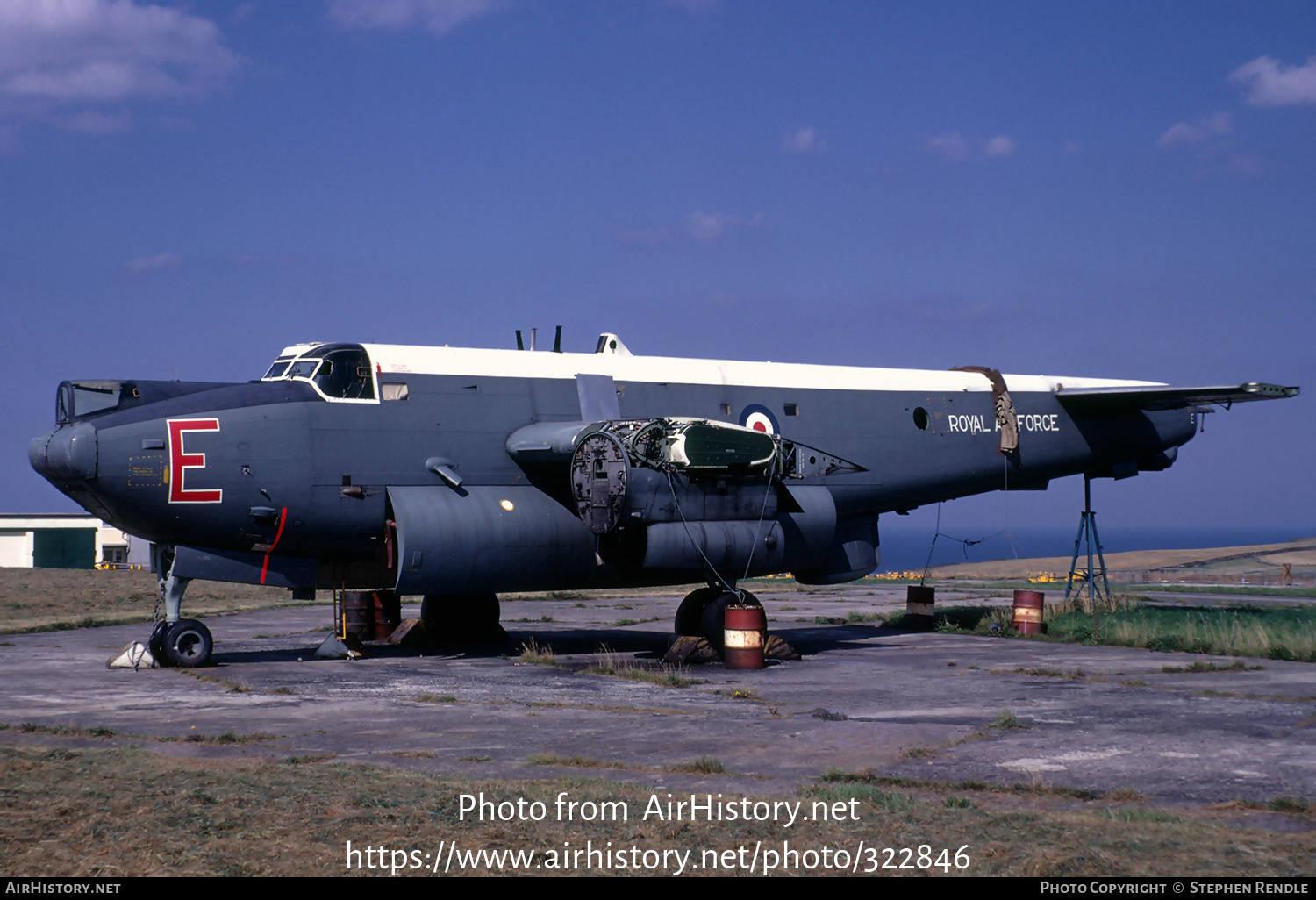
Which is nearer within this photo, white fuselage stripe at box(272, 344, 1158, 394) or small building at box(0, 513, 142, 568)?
white fuselage stripe at box(272, 344, 1158, 394)

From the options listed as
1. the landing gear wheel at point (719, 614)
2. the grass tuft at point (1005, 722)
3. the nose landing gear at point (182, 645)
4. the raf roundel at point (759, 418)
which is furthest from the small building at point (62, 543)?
the grass tuft at point (1005, 722)

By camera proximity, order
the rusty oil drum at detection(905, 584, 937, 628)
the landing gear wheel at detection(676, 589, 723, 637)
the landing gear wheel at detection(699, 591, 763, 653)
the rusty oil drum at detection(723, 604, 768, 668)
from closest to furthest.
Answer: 1. the rusty oil drum at detection(723, 604, 768, 668)
2. the landing gear wheel at detection(699, 591, 763, 653)
3. the landing gear wheel at detection(676, 589, 723, 637)
4. the rusty oil drum at detection(905, 584, 937, 628)

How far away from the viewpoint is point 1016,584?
49.3 meters

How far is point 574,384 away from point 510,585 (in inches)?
163

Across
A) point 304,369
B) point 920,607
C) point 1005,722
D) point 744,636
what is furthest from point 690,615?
point 1005,722

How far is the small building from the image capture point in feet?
246

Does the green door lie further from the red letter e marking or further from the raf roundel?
the raf roundel

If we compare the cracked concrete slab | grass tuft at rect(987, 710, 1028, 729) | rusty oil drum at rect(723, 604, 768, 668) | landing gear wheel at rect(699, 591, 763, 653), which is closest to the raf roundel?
landing gear wheel at rect(699, 591, 763, 653)

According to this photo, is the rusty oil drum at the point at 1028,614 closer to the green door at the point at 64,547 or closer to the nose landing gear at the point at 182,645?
the nose landing gear at the point at 182,645

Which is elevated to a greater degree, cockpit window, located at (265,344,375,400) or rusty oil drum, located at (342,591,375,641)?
cockpit window, located at (265,344,375,400)

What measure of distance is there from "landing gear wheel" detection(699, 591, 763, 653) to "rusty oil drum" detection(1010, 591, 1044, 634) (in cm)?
796

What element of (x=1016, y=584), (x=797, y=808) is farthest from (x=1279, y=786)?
(x=1016, y=584)

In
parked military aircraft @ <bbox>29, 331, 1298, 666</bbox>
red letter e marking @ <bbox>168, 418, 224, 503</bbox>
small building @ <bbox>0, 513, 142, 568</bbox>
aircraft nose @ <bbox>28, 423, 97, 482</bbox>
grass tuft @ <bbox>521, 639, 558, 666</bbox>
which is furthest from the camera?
small building @ <bbox>0, 513, 142, 568</bbox>

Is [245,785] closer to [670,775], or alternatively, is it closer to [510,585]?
[670,775]
